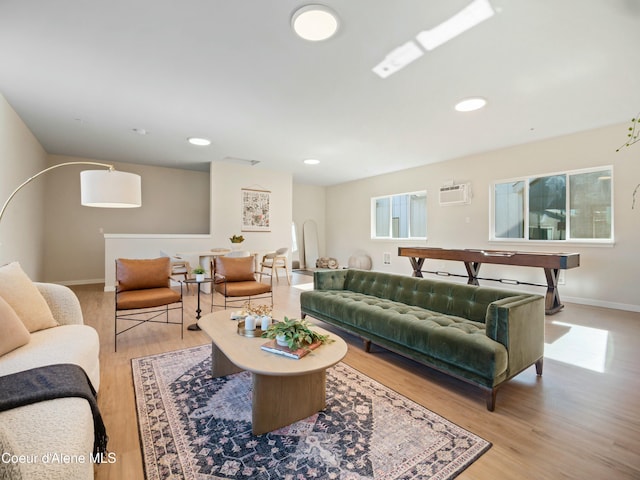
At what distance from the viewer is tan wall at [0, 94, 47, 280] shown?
366cm

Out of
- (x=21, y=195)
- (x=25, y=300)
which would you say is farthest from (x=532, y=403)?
→ (x=21, y=195)

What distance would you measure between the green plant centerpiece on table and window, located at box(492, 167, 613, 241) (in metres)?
4.99

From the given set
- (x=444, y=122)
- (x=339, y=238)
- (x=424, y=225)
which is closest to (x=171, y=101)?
(x=444, y=122)

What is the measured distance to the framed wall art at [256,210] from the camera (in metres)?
7.38

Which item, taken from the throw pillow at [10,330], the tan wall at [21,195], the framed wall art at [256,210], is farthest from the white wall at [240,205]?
the throw pillow at [10,330]

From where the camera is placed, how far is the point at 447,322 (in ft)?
8.00

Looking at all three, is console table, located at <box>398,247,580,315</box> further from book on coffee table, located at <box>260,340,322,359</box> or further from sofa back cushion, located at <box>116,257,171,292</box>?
sofa back cushion, located at <box>116,257,171,292</box>

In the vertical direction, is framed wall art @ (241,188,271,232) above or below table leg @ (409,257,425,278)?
above

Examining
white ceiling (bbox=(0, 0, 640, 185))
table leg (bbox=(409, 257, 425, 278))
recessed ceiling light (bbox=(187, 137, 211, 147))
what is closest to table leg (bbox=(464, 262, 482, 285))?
table leg (bbox=(409, 257, 425, 278))

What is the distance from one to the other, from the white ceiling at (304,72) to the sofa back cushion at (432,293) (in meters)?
2.06

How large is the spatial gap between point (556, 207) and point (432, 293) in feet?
12.3

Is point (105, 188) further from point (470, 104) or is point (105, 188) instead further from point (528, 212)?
point (528, 212)

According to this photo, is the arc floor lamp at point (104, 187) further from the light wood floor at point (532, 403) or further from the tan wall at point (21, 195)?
the tan wall at point (21, 195)

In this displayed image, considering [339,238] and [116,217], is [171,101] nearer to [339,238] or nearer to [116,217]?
[116,217]
